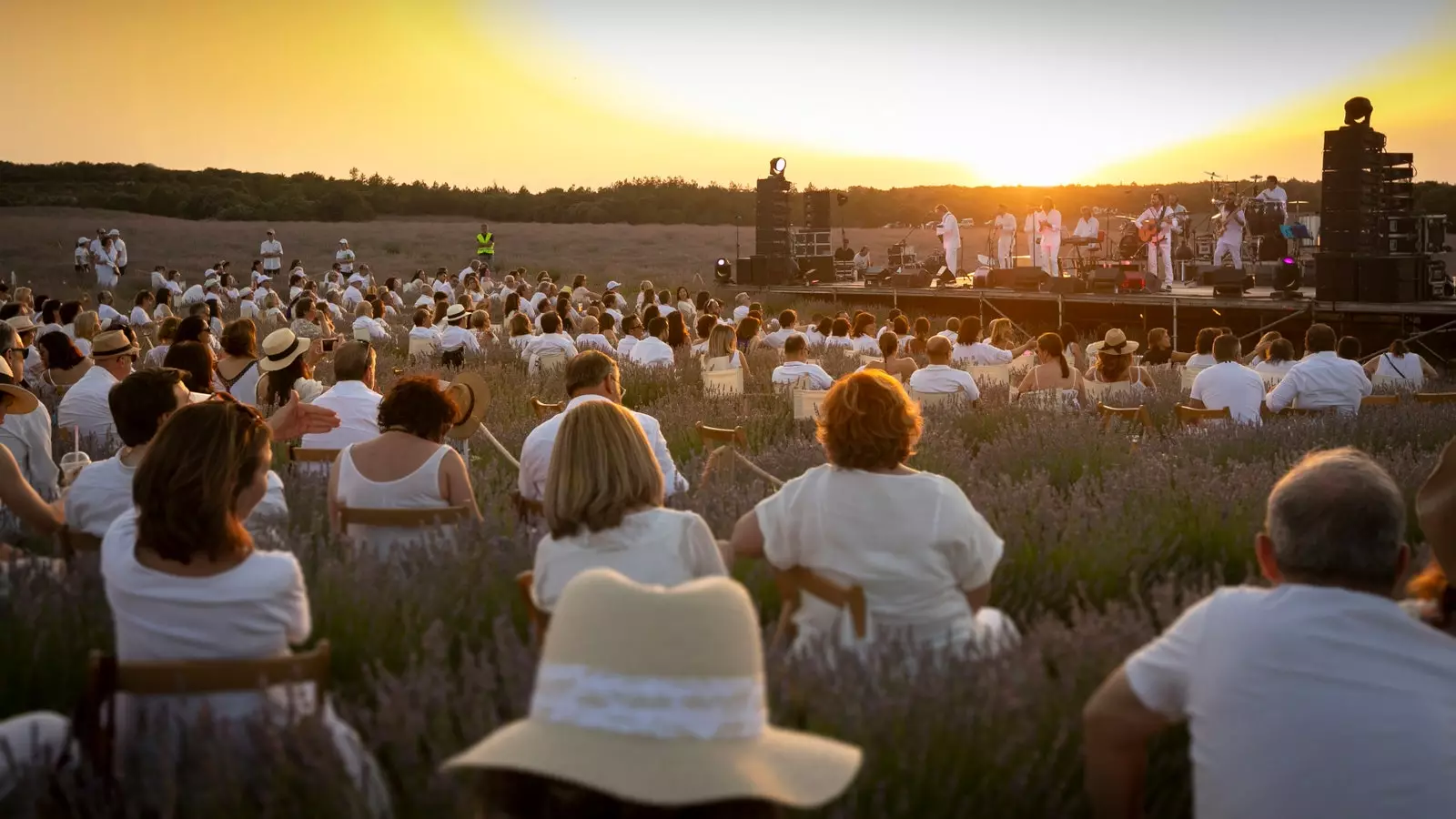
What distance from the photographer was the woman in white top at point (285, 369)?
757 centimetres

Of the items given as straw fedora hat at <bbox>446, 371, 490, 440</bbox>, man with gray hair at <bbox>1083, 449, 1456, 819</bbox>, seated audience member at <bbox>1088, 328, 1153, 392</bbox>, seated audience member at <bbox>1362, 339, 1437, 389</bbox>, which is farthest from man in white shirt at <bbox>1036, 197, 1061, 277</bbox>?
man with gray hair at <bbox>1083, 449, 1456, 819</bbox>

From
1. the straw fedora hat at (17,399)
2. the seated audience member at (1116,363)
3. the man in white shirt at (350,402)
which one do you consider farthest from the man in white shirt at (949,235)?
the straw fedora hat at (17,399)

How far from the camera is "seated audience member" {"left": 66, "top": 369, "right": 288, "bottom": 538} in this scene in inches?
170

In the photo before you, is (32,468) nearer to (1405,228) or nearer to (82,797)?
(82,797)

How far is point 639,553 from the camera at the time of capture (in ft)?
11.0

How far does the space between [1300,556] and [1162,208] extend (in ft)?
76.4

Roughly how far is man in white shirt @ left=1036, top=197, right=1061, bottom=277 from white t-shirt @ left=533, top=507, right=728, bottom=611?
21892 millimetres

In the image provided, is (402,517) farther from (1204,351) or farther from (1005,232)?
(1005,232)

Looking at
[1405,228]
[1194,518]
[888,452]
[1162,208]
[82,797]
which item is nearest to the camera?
[82,797]

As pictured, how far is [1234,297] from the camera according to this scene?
18.6 metres

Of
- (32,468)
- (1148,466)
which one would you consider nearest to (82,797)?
(32,468)

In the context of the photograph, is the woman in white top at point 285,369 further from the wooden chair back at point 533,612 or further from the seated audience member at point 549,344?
the seated audience member at point 549,344

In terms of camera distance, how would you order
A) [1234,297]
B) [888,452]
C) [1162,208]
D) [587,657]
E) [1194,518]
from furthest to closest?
[1162,208], [1234,297], [1194,518], [888,452], [587,657]

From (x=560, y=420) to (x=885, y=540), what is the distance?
239 centimetres
